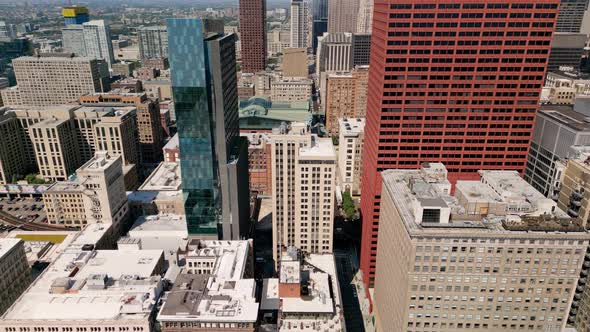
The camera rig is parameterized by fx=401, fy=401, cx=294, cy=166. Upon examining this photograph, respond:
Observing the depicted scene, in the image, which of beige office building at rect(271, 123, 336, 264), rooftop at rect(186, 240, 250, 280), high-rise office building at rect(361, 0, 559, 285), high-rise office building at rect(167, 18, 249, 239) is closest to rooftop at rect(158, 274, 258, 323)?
rooftop at rect(186, 240, 250, 280)

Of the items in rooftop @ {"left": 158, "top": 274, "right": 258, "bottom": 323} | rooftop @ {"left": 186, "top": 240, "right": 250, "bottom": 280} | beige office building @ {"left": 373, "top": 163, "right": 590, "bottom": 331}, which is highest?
beige office building @ {"left": 373, "top": 163, "right": 590, "bottom": 331}

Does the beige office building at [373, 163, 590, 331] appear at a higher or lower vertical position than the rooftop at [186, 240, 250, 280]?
higher

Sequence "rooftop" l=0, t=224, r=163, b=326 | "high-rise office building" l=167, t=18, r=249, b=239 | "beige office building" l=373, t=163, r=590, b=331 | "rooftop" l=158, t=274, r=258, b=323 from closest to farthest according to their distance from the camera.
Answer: "beige office building" l=373, t=163, r=590, b=331, "rooftop" l=158, t=274, r=258, b=323, "rooftop" l=0, t=224, r=163, b=326, "high-rise office building" l=167, t=18, r=249, b=239

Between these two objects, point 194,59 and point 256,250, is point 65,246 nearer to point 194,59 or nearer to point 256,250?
point 256,250

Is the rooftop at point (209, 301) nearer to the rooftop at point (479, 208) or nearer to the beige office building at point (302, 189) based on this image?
the beige office building at point (302, 189)

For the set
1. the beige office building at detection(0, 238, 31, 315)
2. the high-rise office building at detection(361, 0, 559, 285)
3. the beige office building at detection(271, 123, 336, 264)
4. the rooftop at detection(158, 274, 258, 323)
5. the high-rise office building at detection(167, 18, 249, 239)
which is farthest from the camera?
the beige office building at detection(271, 123, 336, 264)

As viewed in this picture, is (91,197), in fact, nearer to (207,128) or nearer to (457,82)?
(207,128)

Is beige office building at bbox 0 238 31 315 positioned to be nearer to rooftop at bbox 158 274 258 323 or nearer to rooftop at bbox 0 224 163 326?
rooftop at bbox 0 224 163 326

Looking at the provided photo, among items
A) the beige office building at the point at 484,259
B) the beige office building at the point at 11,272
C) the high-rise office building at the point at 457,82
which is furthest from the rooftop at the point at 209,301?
the beige office building at the point at 11,272
